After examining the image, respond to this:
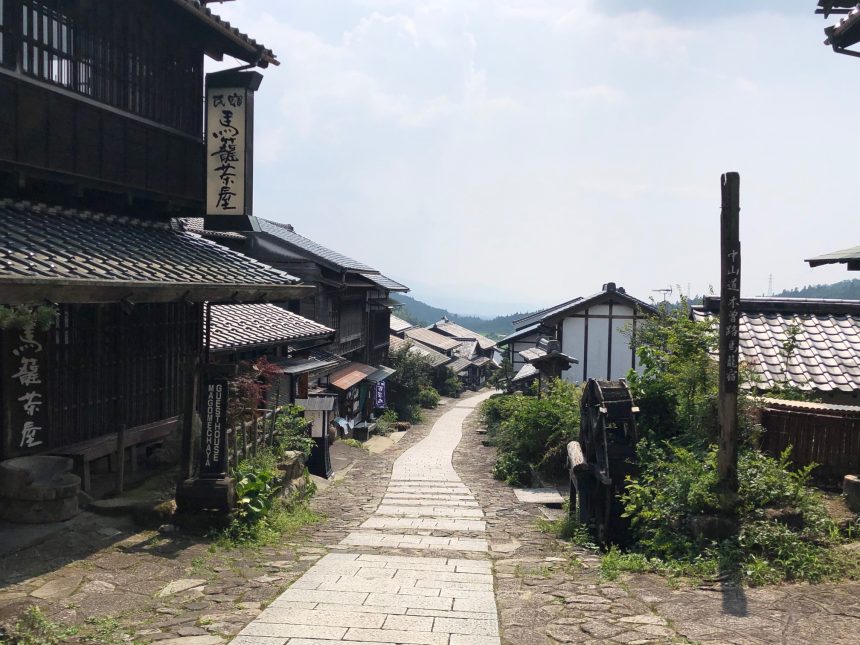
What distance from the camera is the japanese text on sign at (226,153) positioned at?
529 inches

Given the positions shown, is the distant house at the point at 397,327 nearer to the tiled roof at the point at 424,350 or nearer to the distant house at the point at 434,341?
the distant house at the point at 434,341

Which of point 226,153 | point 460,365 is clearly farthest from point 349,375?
point 460,365

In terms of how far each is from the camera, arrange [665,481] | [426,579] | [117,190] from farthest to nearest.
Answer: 1. [117,190]
2. [665,481]
3. [426,579]

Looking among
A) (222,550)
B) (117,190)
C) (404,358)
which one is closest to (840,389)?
(222,550)

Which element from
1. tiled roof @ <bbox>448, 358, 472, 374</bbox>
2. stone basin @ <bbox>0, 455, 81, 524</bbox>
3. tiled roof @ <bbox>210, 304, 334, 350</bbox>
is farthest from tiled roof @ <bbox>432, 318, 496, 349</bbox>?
stone basin @ <bbox>0, 455, 81, 524</bbox>

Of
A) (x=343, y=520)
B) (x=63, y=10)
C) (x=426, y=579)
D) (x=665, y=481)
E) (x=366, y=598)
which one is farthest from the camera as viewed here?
(x=343, y=520)

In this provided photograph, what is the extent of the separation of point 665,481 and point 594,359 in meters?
20.9

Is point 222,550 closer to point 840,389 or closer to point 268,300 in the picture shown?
point 268,300

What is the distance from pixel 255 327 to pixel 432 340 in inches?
2238

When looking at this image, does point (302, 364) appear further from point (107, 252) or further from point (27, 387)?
point (27, 387)

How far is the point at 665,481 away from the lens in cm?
995

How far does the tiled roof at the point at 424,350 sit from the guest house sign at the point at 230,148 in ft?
120

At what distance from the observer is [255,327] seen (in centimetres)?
1853

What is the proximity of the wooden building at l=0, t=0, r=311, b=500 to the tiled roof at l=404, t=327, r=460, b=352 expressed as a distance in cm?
5824
